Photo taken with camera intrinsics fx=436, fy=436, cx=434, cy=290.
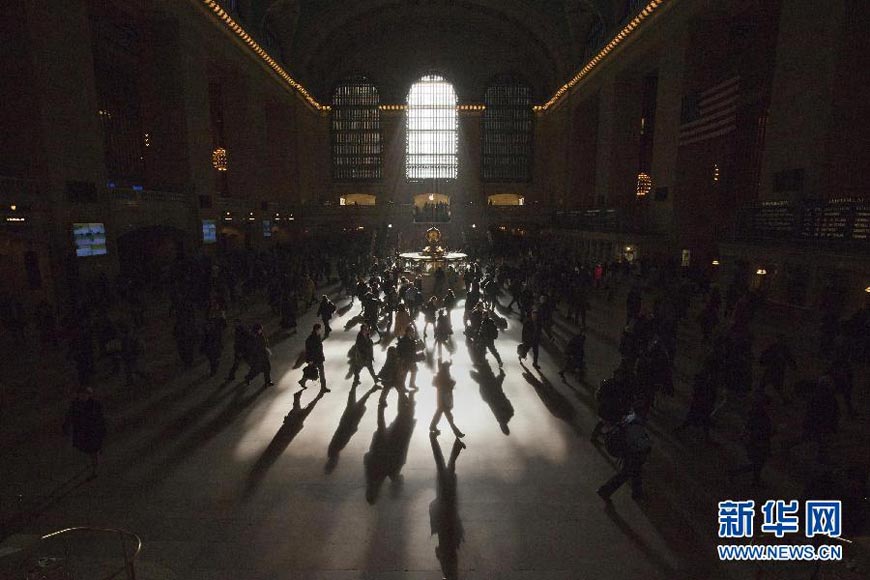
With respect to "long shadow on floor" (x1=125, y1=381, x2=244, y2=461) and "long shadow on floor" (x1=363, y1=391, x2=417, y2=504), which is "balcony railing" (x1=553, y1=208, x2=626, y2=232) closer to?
"long shadow on floor" (x1=363, y1=391, x2=417, y2=504)

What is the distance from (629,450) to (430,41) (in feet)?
162

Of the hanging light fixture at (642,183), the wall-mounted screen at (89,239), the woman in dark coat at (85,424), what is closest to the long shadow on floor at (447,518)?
the woman in dark coat at (85,424)

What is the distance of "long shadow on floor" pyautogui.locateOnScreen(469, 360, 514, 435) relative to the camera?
709cm

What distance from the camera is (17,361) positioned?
9875mm

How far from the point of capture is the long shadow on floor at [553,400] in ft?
22.9

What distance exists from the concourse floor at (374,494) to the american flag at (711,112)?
1327 centimetres

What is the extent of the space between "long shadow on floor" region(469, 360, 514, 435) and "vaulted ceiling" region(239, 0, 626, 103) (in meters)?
34.0

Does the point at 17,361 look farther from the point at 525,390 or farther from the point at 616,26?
the point at 616,26

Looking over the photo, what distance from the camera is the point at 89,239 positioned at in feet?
52.6

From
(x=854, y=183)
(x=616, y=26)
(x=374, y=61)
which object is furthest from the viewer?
(x=374, y=61)

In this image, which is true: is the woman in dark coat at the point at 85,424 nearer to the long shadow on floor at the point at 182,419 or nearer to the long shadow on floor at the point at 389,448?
the long shadow on floor at the point at 182,419

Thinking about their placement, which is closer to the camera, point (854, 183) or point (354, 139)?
point (854, 183)

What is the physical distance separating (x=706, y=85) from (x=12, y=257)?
2873 cm

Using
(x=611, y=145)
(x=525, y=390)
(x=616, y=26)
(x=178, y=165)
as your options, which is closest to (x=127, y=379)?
(x=525, y=390)
